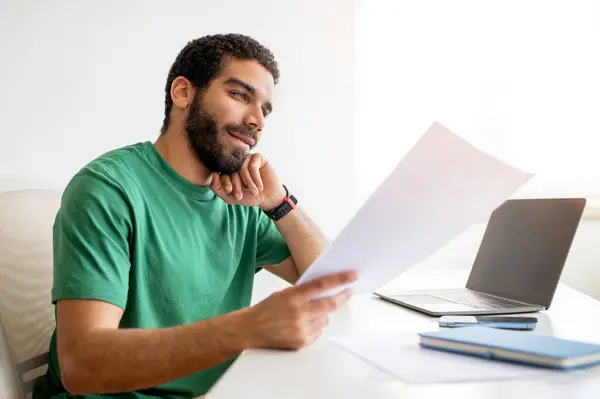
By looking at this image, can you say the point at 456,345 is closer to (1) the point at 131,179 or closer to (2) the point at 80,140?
(1) the point at 131,179

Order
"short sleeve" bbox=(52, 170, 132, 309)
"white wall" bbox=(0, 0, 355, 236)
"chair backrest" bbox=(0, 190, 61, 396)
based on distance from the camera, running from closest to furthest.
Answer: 1. "short sleeve" bbox=(52, 170, 132, 309)
2. "chair backrest" bbox=(0, 190, 61, 396)
3. "white wall" bbox=(0, 0, 355, 236)

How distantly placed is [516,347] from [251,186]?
776 millimetres

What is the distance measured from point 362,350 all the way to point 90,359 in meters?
0.37

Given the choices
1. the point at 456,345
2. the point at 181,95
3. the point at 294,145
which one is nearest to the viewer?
A: the point at 456,345

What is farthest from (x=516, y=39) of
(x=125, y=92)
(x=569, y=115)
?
(x=125, y=92)

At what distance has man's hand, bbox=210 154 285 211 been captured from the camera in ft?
4.61

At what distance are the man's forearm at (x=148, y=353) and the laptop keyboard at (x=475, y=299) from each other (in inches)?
22.0

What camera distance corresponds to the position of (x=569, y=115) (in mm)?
2309

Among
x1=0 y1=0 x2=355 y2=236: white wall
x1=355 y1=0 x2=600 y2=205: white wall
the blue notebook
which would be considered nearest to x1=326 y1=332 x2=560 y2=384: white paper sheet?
the blue notebook

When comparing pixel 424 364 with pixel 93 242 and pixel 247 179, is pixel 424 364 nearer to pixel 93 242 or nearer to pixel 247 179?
pixel 93 242

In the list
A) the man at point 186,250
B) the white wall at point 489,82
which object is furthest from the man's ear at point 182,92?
the white wall at point 489,82

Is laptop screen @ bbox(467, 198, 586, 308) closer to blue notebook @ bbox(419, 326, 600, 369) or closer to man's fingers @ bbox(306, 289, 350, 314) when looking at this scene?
blue notebook @ bbox(419, 326, 600, 369)

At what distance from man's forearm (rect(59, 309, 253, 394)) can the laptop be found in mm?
441

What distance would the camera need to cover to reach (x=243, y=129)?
1.42 metres
